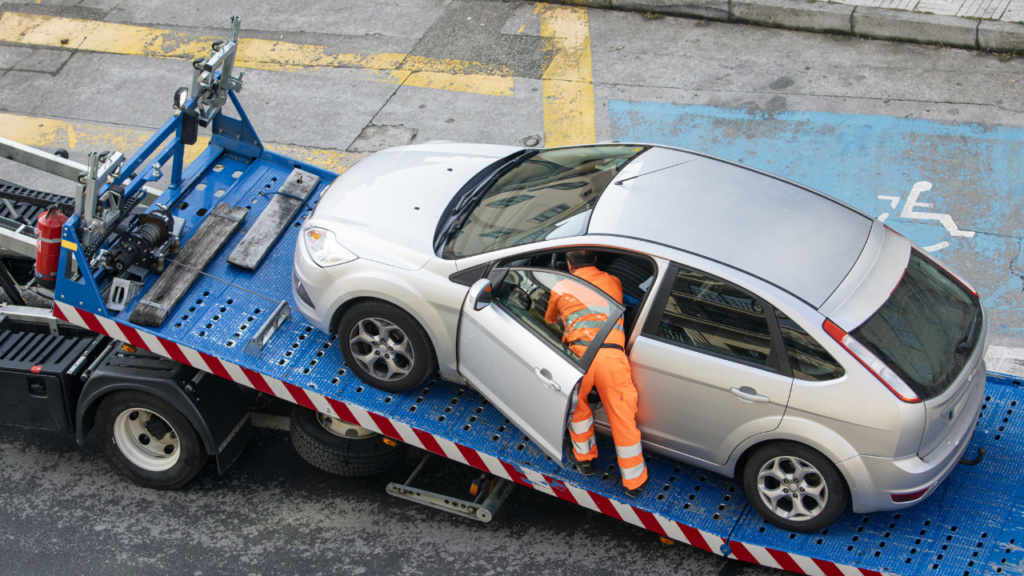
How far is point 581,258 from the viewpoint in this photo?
4758mm

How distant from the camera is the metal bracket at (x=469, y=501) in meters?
5.25

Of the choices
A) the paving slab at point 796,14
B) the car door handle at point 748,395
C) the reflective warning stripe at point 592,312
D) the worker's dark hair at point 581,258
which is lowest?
the reflective warning stripe at point 592,312

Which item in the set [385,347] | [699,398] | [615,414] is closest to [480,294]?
[385,347]

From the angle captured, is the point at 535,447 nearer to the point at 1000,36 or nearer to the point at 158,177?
the point at 158,177

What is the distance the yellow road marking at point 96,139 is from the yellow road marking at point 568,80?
2.02 meters

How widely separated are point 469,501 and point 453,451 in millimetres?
531

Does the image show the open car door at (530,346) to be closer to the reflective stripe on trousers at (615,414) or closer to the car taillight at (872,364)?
the reflective stripe on trousers at (615,414)

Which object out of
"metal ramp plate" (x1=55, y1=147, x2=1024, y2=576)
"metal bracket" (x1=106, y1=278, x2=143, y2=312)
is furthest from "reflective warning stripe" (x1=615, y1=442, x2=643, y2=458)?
"metal bracket" (x1=106, y1=278, x2=143, y2=312)

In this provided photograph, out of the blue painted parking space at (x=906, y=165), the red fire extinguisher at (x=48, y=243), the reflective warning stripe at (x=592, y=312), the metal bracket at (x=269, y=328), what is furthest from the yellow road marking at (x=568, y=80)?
the red fire extinguisher at (x=48, y=243)

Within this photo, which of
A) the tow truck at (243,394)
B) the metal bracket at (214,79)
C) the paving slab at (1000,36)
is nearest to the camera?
the tow truck at (243,394)

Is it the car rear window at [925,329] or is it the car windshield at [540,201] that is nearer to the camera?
the car rear window at [925,329]

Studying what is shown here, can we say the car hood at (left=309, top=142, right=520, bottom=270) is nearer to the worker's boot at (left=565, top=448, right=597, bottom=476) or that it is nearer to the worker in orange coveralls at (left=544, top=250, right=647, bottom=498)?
the worker in orange coveralls at (left=544, top=250, right=647, bottom=498)

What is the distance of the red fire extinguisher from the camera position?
5227 millimetres

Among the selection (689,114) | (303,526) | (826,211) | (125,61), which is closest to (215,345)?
(303,526)
